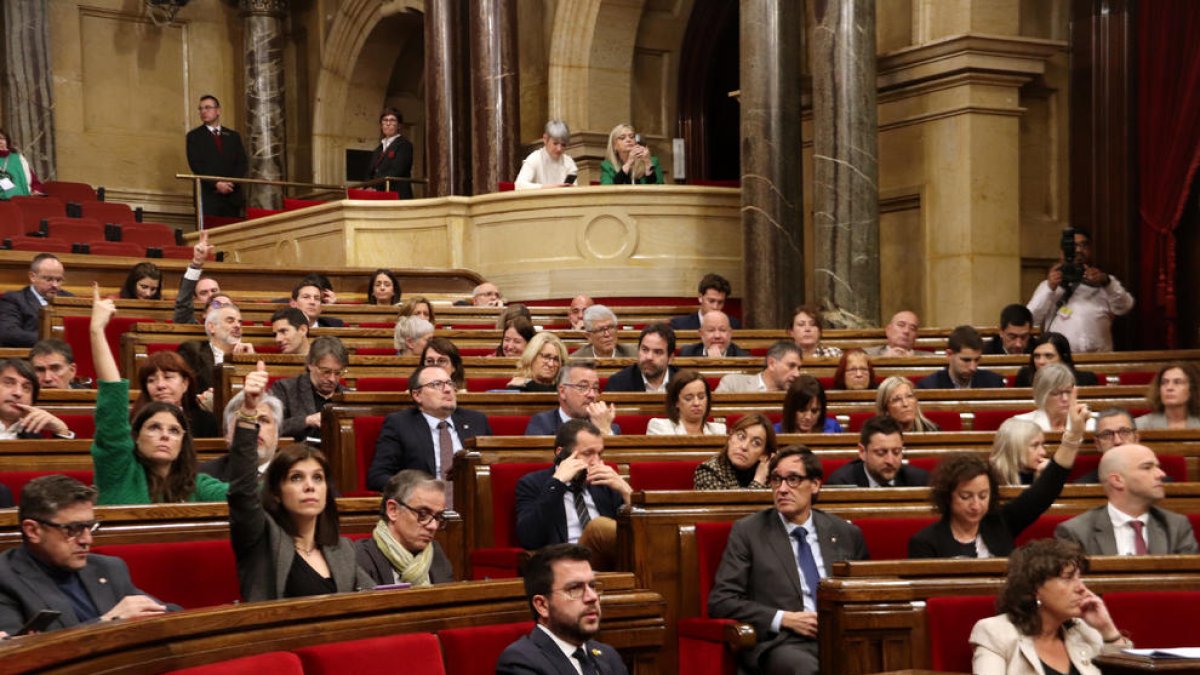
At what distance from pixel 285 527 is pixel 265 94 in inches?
510

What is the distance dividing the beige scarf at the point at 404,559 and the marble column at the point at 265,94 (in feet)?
39.5

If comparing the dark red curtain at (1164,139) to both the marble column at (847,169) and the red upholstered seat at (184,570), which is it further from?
the red upholstered seat at (184,570)

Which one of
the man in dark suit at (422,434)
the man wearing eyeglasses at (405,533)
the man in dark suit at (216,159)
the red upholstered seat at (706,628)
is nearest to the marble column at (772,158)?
the man in dark suit at (422,434)

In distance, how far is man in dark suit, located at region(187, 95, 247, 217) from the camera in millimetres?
14031

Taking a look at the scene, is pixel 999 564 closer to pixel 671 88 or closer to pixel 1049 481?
pixel 1049 481

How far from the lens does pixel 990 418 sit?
6.38 meters

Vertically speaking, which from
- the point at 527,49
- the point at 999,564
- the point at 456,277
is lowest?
the point at 999,564

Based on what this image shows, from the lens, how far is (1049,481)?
4.39m

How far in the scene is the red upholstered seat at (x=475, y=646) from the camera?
3.16m

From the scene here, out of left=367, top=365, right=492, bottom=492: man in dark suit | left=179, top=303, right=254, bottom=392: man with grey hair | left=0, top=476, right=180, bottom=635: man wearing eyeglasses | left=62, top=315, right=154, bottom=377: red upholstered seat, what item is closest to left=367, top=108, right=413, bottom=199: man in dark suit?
left=62, top=315, right=154, bottom=377: red upholstered seat

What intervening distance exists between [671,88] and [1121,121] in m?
4.31

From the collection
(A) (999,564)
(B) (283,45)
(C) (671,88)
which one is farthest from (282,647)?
(B) (283,45)

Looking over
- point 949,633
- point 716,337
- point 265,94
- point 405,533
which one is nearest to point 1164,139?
point 716,337

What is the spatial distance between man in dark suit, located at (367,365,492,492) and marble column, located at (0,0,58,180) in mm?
9905
